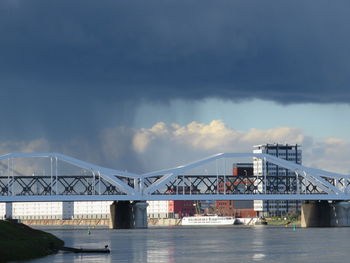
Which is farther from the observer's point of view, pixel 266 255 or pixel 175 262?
pixel 266 255

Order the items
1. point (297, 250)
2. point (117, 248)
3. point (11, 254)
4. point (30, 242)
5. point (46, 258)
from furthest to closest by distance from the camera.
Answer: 1. point (117, 248)
2. point (297, 250)
3. point (30, 242)
4. point (46, 258)
5. point (11, 254)

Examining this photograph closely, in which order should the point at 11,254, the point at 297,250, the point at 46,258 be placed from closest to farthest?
the point at 11,254 < the point at 46,258 < the point at 297,250

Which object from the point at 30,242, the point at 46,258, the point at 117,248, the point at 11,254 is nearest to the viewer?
the point at 11,254

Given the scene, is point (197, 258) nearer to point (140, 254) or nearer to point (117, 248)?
point (140, 254)

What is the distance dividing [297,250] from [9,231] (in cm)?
3585

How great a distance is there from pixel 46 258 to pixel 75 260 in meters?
3.48

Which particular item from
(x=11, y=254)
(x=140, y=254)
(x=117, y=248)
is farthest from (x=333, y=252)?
(x=11, y=254)

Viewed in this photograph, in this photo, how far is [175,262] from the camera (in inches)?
4117

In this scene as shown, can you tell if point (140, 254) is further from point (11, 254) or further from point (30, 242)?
point (11, 254)

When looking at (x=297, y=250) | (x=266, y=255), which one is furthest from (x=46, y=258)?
(x=297, y=250)

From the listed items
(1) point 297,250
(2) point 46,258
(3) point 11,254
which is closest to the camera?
(3) point 11,254

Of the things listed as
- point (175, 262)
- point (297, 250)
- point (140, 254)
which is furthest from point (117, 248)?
point (175, 262)

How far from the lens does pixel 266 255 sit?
4547 inches

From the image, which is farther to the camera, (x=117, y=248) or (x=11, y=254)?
(x=117, y=248)
